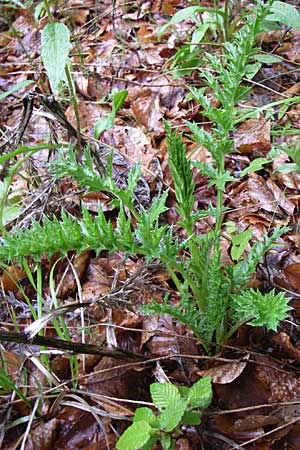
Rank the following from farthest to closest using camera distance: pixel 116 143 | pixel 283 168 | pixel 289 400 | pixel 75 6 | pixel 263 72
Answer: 1. pixel 75 6
2. pixel 263 72
3. pixel 116 143
4. pixel 283 168
5. pixel 289 400

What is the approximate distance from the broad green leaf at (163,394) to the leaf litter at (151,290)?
0.38ft

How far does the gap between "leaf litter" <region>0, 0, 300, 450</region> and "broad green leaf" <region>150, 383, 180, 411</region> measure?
0.38 feet

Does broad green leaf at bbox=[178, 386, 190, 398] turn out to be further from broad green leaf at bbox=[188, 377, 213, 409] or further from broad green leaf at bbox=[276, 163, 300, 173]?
broad green leaf at bbox=[276, 163, 300, 173]

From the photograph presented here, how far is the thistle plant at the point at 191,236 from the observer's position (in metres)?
0.88

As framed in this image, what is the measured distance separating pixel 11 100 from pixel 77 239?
141 centimetres

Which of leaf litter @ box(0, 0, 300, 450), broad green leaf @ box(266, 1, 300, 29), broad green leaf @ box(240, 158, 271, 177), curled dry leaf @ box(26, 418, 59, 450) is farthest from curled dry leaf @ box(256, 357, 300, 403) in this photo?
broad green leaf @ box(266, 1, 300, 29)

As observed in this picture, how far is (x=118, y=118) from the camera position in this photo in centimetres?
187

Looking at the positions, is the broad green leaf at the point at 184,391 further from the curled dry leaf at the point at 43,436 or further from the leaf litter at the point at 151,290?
the curled dry leaf at the point at 43,436

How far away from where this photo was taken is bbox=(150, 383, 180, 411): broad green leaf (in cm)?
96

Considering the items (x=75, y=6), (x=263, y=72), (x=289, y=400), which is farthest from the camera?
(x=75, y=6)

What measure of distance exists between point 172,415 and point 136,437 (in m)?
0.08

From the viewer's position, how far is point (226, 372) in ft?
3.56

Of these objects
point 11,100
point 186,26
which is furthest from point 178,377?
point 186,26

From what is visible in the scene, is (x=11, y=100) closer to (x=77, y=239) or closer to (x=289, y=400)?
(x=77, y=239)
